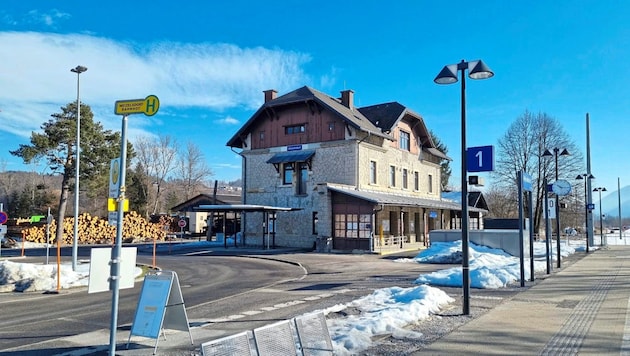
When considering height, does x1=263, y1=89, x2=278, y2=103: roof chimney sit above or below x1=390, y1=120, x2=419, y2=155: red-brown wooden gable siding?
above

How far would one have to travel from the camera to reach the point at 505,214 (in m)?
61.8

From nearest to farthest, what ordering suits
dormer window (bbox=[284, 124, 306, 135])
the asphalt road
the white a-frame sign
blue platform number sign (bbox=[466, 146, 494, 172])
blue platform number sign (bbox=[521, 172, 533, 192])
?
the white a-frame sign → the asphalt road → blue platform number sign (bbox=[466, 146, 494, 172]) → blue platform number sign (bbox=[521, 172, 533, 192]) → dormer window (bbox=[284, 124, 306, 135])

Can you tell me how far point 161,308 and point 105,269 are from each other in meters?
1.99

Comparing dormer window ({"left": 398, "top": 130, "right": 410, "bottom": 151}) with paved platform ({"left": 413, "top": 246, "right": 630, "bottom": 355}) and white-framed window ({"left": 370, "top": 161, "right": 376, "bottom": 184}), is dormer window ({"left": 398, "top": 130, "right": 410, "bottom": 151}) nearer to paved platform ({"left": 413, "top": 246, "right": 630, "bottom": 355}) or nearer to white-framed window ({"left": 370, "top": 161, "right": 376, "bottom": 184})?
white-framed window ({"left": 370, "top": 161, "right": 376, "bottom": 184})

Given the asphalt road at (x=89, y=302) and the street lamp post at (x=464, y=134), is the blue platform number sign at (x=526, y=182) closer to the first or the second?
the street lamp post at (x=464, y=134)

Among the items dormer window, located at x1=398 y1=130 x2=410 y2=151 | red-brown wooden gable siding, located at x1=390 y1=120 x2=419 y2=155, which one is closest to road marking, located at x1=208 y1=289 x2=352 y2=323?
red-brown wooden gable siding, located at x1=390 y1=120 x2=419 y2=155

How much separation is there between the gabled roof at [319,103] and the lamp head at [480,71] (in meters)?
22.9

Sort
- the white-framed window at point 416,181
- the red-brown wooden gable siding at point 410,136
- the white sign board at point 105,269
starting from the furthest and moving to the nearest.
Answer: the white-framed window at point 416,181
the red-brown wooden gable siding at point 410,136
the white sign board at point 105,269

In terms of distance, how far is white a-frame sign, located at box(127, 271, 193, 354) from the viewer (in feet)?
24.8

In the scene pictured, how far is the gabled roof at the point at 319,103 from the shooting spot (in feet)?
113

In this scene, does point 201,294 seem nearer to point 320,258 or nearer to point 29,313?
point 29,313

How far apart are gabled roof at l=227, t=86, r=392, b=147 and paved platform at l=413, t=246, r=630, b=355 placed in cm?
2159

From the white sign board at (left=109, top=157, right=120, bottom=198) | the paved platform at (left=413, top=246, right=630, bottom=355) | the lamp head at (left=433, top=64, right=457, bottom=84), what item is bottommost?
the paved platform at (left=413, top=246, right=630, bottom=355)

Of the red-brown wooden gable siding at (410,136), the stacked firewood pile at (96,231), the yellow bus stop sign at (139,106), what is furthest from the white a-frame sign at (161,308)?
the red-brown wooden gable siding at (410,136)
